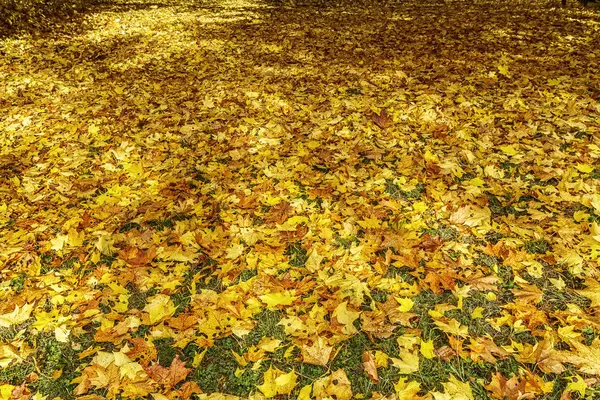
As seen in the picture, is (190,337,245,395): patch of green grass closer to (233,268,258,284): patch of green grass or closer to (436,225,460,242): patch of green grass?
(233,268,258,284): patch of green grass

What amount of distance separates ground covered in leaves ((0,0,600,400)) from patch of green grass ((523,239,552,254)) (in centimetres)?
1

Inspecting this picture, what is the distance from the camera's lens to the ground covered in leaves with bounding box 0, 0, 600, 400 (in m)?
2.29

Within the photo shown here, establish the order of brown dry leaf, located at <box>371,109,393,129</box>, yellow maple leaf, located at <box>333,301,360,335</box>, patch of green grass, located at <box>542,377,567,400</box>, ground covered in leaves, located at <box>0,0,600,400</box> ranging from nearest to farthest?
patch of green grass, located at <box>542,377,567,400</box> → ground covered in leaves, located at <box>0,0,600,400</box> → yellow maple leaf, located at <box>333,301,360,335</box> → brown dry leaf, located at <box>371,109,393,129</box>

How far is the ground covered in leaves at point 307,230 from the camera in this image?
90.3 inches

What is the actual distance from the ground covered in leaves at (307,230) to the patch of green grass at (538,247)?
0.04ft

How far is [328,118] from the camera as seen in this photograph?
4.89 meters

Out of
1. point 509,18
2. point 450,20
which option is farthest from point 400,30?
point 509,18

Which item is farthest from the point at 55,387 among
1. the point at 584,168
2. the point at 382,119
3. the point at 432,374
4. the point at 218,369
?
the point at 584,168

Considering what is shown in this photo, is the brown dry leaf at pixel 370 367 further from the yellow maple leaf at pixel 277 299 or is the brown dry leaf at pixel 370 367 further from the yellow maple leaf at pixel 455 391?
the yellow maple leaf at pixel 277 299

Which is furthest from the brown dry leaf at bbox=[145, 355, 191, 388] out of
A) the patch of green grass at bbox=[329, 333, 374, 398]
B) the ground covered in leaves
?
the patch of green grass at bbox=[329, 333, 374, 398]

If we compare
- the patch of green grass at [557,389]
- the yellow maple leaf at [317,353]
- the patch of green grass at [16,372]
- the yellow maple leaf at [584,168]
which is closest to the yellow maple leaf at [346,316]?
the yellow maple leaf at [317,353]

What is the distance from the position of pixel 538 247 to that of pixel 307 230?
180 cm

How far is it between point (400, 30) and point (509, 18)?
8.75ft

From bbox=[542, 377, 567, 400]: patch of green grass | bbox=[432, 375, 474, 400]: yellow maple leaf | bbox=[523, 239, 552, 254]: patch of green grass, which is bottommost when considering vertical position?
bbox=[432, 375, 474, 400]: yellow maple leaf
